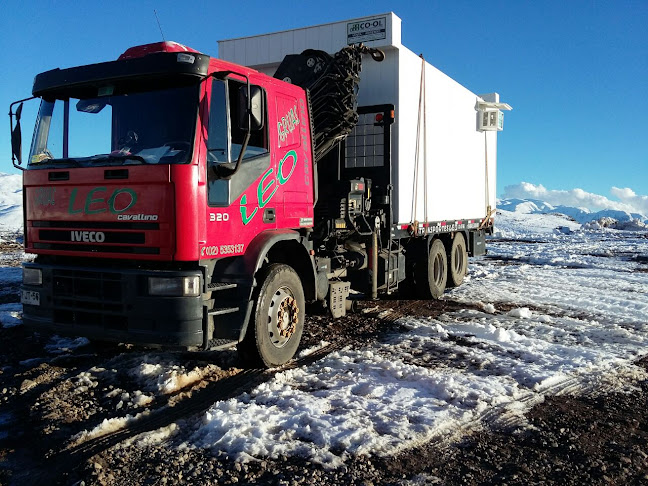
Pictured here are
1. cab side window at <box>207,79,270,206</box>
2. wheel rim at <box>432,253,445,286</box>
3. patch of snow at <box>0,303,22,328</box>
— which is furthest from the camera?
wheel rim at <box>432,253,445,286</box>

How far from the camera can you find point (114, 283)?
4.68m

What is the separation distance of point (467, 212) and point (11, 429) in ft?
30.4

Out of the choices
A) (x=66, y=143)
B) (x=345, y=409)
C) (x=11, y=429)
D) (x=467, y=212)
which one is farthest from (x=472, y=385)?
(x=467, y=212)

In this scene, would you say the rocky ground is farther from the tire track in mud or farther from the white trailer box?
the white trailer box

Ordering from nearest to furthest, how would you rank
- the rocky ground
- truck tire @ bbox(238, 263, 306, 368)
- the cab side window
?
the rocky ground < the cab side window < truck tire @ bbox(238, 263, 306, 368)

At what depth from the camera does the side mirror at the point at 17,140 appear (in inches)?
213

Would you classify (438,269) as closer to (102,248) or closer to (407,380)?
(407,380)

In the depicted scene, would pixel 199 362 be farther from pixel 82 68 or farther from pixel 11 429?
pixel 82 68

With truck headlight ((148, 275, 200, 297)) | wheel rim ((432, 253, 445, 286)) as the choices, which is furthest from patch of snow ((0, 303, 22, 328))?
wheel rim ((432, 253, 445, 286))

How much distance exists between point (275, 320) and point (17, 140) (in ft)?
10.5

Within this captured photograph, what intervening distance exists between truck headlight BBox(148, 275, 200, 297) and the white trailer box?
14.1 feet

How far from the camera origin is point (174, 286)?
14.7 ft

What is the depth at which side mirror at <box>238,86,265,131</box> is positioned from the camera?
15.3 ft

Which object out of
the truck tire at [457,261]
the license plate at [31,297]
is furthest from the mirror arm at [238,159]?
the truck tire at [457,261]
